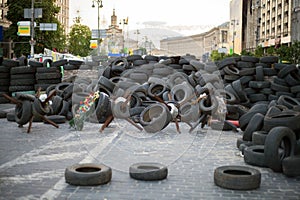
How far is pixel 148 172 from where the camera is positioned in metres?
7.05

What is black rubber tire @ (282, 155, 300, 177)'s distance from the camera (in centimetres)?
736

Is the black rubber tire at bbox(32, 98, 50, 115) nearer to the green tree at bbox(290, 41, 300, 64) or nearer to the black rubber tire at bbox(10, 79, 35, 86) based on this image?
the black rubber tire at bbox(10, 79, 35, 86)

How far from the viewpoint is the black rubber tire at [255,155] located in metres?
8.15

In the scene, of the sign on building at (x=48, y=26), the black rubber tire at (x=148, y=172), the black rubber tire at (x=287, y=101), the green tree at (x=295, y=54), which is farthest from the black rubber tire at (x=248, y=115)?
the sign on building at (x=48, y=26)

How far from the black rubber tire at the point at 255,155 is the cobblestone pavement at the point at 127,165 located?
0.40ft

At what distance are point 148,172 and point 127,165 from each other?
37cm

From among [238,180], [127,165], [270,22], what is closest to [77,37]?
[270,22]

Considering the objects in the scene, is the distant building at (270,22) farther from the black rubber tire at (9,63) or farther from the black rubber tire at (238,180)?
the black rubber tire at (238,180)


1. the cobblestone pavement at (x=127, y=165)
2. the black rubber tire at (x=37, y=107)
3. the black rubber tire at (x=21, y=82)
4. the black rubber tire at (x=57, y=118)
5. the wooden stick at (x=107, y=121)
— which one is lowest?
the cobblestone pavement at (x=127, y=165)

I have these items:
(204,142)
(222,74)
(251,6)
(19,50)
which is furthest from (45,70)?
(251,6)

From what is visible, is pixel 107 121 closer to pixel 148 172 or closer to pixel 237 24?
pixel 148 172

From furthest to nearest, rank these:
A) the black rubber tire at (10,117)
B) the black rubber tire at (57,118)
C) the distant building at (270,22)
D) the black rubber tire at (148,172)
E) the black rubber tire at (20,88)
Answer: the distant building at (270,22)
the black rubber tire at (20,88)
the black rubber tire at (10,117)
the black rubber tire at (57,118)
the black rubber tire at (148,172)

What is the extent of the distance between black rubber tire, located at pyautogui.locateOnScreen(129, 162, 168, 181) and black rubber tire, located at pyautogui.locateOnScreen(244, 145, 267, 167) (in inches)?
79.4

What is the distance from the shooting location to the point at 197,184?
275 inches
